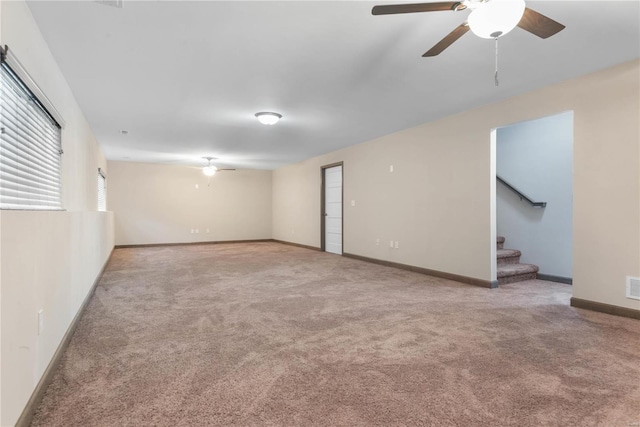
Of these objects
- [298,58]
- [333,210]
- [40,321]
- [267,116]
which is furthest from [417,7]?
[333,210]

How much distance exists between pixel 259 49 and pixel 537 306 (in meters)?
3.64

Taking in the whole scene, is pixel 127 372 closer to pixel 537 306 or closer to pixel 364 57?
pixel 364 57

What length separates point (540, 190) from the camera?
4.96 meters

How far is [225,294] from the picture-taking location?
3.96 meters

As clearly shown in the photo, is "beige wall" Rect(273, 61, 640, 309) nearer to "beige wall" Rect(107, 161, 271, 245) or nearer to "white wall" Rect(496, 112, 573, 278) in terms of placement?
"white wall" Rect(496, 112, 573, 278)

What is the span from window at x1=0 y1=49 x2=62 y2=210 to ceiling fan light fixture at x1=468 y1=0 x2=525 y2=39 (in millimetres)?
2429

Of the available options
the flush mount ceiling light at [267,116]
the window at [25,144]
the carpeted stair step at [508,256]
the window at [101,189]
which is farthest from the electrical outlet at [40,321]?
the window at [101,189]

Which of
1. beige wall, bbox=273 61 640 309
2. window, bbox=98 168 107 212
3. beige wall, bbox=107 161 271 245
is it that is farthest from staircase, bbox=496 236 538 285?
beige wall, bbox=107 161 271 245

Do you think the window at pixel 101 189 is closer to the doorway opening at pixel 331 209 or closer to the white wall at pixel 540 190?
the doorway opening at pixel 331 209

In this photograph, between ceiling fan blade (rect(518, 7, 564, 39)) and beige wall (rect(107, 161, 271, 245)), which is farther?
beige wall (rect(107, 161, 271, 245))

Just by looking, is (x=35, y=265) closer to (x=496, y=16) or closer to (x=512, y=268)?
(x=496, y=16)

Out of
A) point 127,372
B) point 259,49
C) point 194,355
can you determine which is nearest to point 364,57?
point 259,49

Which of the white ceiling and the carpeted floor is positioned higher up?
the white ceiling

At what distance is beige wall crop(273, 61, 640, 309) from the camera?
10.2 ft
